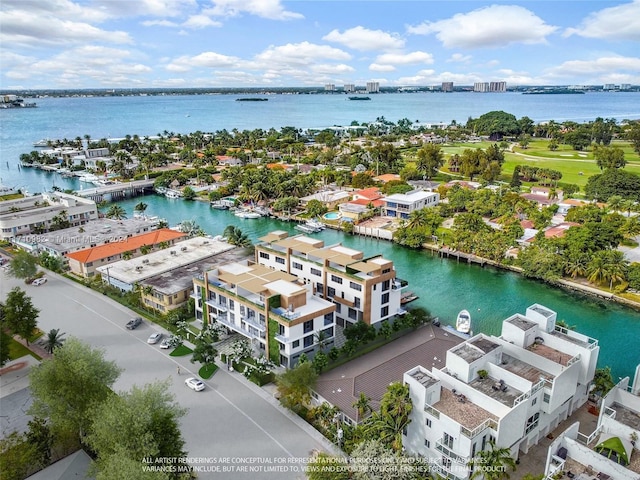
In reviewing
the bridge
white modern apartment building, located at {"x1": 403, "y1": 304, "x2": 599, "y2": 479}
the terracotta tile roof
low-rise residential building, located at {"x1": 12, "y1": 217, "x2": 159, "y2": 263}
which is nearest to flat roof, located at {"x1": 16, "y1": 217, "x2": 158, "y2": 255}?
low-rise residential building, located at {"x1": 12, "y1": 217, "x2": 159, "y2": 263}

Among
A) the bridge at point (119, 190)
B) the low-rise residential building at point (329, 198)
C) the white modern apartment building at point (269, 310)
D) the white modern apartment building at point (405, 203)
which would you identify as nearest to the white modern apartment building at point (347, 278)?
the white modern apartment building at point (269, 310)

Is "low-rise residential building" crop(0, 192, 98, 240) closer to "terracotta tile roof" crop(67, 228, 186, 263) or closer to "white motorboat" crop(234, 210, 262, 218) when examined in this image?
"terracotta tile roof" crop(67, 228, 186, 263)

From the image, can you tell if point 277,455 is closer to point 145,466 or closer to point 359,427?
point 359,427

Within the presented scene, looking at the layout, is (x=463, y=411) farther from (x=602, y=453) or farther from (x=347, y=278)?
(x=347, y=278)

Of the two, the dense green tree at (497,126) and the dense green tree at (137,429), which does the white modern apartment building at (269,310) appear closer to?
the dense green tree at (137,429)

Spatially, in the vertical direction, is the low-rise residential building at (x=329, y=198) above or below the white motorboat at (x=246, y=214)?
above

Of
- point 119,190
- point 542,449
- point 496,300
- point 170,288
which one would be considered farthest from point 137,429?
point 119,190

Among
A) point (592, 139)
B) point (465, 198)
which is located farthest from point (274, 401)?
point (592, 139)
